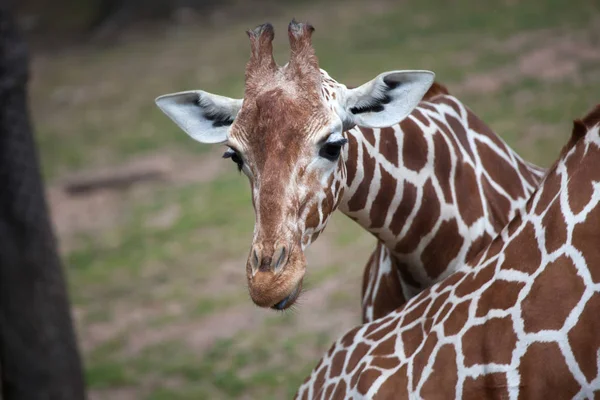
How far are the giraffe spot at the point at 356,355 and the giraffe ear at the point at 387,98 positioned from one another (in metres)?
0.88

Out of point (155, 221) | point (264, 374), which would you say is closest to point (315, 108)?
point (264, 374)

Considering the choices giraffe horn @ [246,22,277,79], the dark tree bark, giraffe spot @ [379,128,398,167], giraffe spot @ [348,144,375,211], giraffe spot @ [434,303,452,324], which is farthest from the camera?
the dark tree bark

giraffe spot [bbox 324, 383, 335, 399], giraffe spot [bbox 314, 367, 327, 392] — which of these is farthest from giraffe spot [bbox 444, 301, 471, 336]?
giraffe spot [bbox 314, 367, 327, 392]

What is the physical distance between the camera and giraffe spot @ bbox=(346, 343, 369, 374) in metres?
Result: 3.60

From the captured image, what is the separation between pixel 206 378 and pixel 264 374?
0.54 meters

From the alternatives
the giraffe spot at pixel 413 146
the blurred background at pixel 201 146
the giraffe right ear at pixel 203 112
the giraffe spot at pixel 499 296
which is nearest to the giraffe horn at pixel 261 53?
the giraffe right ear at pixel 203 112

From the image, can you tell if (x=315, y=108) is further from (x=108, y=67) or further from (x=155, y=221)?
(x=108, y=67)

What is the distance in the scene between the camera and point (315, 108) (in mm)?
3367

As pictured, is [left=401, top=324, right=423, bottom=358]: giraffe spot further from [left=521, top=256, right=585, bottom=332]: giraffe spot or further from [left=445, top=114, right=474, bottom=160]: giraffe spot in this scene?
[left=445, top=114, right=474, bottom=160]: giraffe spot

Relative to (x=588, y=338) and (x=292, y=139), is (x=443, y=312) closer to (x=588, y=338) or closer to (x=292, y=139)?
(x=588, y=338)

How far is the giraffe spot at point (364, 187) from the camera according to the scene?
12.8 ft

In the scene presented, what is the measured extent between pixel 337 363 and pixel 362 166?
824 mm

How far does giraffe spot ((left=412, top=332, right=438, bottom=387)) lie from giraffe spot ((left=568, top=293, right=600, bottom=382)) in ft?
1.83

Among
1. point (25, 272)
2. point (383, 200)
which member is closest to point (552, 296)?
point (383, 200)
